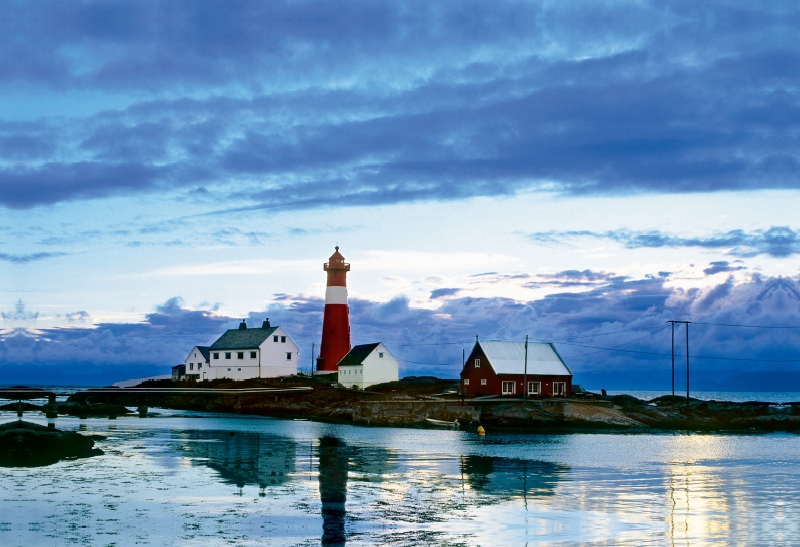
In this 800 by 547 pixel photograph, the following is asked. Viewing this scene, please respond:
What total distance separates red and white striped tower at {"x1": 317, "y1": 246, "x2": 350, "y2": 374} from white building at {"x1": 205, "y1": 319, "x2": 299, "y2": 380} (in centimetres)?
634

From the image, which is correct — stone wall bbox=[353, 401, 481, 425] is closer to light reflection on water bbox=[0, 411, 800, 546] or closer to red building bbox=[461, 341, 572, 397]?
red building bbox=[461, 341, 572, 397]

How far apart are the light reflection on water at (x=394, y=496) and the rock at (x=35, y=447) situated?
1.56 m

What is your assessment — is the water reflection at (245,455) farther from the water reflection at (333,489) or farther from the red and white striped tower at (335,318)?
the red and white striped tower at (335,318)

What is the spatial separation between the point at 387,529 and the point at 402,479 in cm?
968

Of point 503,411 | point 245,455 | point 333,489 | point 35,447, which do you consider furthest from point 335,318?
point 333,489

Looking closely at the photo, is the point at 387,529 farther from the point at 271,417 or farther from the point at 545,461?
the point at 271,417

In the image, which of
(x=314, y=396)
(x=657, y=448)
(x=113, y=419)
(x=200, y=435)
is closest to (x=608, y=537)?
(x=657, y=448)

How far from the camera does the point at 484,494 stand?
25266 mm

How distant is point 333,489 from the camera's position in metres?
25.8

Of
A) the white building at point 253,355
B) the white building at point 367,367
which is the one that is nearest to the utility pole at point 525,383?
the white building at point 367,367

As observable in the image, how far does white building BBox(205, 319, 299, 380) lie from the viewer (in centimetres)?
10006

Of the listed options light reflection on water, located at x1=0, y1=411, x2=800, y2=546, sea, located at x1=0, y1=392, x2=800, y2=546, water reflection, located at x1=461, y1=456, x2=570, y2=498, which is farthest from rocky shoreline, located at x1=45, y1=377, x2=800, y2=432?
water reflection, located at x1=461, y1=456, x2=570, y2=498

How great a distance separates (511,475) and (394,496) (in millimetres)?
7420

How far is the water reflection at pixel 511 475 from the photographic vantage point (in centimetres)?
2630
